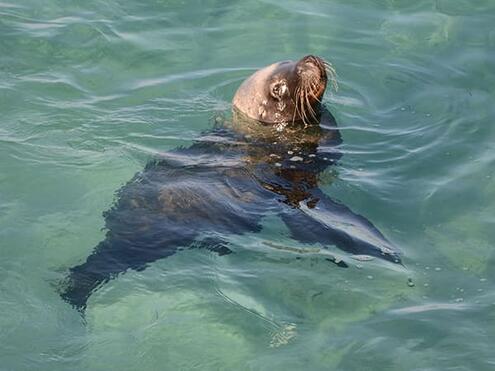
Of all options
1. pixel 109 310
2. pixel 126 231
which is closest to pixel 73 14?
pixel 126 231

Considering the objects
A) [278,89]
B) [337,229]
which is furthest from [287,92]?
[337,229]

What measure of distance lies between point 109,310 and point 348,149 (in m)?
2.99

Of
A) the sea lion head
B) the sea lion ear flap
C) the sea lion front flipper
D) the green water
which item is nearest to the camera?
the green water

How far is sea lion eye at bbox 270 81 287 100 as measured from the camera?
8.37 meters

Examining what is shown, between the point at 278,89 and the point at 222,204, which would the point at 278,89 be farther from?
the point at 222,204

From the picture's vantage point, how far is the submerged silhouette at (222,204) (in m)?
6.73

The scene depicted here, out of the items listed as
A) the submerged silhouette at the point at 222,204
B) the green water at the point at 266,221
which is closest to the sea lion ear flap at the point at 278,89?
the submerged silhouette at the point at 222,204

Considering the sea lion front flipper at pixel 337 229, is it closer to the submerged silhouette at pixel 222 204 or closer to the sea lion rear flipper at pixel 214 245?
the submerged silhouette at pixel 222 204

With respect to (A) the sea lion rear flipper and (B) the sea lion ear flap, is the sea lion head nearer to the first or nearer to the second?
(B) the sea lion ear flap

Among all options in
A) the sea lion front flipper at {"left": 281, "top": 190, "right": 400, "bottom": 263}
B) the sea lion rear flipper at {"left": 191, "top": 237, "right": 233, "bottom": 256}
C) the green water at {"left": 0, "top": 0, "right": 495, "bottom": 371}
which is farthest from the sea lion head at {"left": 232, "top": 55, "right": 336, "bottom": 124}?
the sea lion rear flipper at {"left": 191, "top": 237, "right": 233, "bottom": 256}

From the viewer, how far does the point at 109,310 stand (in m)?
6.38

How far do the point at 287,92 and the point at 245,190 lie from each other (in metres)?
1.33

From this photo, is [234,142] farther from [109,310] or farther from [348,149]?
[109,310]

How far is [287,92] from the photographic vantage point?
27.4 ft
